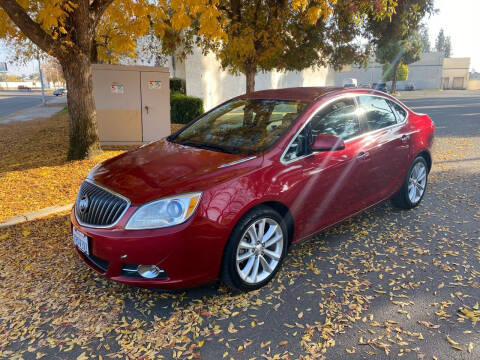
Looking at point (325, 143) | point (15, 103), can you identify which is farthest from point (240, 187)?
point (15, 103)

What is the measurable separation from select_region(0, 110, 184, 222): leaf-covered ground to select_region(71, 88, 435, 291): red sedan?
2424mm

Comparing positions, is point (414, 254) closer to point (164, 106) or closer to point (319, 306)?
point (319, 306)

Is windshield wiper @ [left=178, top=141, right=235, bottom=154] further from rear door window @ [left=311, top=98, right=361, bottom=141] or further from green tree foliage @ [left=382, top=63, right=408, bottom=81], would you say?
green tree foliage @ [left=382, top=63, right=408, bottom=81]

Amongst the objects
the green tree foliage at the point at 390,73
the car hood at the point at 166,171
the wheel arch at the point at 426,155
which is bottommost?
the wheel arch at the point at 426,155

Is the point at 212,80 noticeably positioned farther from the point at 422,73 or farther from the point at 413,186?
the point at 422,73

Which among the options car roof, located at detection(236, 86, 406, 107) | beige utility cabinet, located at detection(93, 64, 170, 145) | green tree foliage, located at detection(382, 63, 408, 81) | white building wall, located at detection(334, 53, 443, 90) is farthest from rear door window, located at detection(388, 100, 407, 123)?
white building wall, located at detection(334, 53, 443, 90)

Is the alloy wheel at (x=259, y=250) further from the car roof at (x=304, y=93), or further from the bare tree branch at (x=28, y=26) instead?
the bare tree branch at (x=28, y=26)

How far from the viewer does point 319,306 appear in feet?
10.2

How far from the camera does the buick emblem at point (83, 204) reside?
3211 mm

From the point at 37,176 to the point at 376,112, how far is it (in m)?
5.72

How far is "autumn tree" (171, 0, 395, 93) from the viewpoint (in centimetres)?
809

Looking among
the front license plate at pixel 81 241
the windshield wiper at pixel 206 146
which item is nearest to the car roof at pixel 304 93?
the windshield wiper at pixel 206 146

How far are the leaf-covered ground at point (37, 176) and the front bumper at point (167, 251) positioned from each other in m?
2.84

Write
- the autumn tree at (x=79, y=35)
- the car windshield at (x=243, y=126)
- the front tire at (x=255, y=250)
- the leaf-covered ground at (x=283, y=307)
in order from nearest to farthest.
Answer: the leaf-covered ground at (x=283, y=307) < the front tire at (x=255, y=250) < the car windshield at (x=243, y=126) < the autumn tree at (x=79, y=35)
